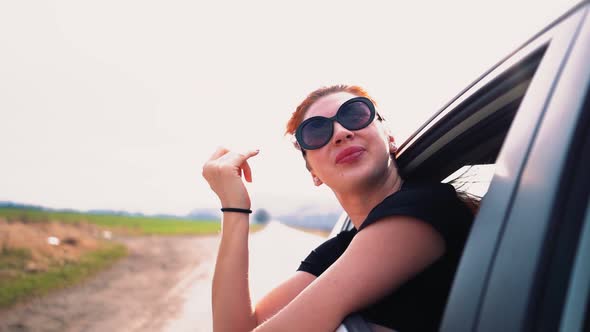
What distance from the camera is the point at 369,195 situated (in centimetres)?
232

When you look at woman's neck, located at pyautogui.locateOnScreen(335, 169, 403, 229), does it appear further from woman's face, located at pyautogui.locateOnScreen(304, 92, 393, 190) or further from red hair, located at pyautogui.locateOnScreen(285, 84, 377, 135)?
red hair, located at pyautogui.locateOnScreen(285, 84, 377, 135)

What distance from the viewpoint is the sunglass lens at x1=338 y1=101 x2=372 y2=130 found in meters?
2.37

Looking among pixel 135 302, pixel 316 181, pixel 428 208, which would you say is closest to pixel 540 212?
pixel 428 208

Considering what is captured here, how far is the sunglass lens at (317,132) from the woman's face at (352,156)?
1.3 inches

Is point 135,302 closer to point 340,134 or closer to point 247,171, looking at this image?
point 247,171

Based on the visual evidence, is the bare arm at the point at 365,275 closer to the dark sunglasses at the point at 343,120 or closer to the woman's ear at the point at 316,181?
the dark sunglasses at the point at 343,120

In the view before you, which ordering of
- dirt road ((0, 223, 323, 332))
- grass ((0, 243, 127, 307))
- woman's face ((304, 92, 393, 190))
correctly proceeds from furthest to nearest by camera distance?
grass ((0, 243, 127, 307))
dirt road ((0, 223, 323, 332))
woman's face ((304, 92, 393, 190))

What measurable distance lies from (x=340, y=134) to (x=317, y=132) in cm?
18

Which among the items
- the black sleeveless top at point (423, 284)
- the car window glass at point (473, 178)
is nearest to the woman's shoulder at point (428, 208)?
the black sleeveless top at point (423, 284)

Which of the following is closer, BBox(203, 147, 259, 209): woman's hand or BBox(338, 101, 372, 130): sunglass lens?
BBox(338, 101, 372, 130): sunglass lens

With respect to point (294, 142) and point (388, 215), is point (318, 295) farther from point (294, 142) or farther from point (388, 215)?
point (294, 142)

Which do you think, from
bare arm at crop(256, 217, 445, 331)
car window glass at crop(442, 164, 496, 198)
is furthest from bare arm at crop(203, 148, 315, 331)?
car window glass at crop(442, 164, 496, 198)

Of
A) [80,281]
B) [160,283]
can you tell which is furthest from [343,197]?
[80,281]

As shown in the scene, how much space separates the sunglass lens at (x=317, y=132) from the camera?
95.7 inches
